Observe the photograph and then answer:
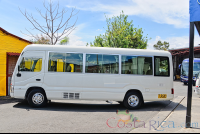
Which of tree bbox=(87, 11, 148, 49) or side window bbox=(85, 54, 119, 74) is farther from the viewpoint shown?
tree bbox=(87, 11, 148, 49)

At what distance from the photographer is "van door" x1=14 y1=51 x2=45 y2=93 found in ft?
27.6

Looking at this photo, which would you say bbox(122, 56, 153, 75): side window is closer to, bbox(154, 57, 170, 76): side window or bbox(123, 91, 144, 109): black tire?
bbox(154, 57, 170, 76): side window

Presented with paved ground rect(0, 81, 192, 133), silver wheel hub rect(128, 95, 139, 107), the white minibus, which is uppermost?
the white minibus

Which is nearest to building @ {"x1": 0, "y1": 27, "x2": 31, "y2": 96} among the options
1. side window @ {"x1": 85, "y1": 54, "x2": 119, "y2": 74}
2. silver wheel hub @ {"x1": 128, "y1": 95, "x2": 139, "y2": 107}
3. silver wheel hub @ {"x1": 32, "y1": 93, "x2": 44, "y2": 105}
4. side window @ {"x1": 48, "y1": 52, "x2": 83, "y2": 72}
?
silver wheel hub @ {"x1": 32, "y1": 93, "x2": 44, "y2": 105}

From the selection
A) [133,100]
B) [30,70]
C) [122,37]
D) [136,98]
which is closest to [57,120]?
[30,70]

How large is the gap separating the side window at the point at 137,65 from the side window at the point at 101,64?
1.20 feet

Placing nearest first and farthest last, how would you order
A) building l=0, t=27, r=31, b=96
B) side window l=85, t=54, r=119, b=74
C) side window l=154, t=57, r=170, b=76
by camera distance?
1. side window l=85, t=54, r=119, b=74
2. side window l=154, t=57, r=170, b=76
3. building l=0, t=27, r=31, b=96

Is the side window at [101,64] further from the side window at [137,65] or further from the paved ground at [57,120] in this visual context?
the paved ground at [57,120]

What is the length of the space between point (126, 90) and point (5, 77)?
7.83m

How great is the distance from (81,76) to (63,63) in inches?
36.1

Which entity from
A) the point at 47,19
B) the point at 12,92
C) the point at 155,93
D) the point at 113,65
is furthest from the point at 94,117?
the point at 47,19

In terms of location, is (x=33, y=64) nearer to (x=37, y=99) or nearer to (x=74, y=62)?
(x=37, y=99)

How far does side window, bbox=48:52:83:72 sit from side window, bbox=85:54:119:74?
35 centimetres

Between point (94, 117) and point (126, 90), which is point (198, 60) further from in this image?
point (94, 117)
